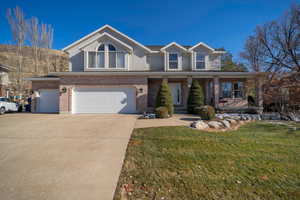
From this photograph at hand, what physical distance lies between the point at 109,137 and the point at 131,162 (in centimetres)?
197

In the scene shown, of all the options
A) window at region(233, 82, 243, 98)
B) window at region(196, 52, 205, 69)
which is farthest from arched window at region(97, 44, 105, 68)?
window at region(233, 82, 243, 98)

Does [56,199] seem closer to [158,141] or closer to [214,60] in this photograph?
[158,141]

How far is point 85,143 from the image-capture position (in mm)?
4086

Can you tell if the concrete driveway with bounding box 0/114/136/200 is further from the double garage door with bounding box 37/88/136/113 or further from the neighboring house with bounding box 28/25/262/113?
the neighboring house with bounding box 28/25/262/113

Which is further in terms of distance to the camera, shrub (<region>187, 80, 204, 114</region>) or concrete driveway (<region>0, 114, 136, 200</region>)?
shrub (<region>187, 80, 204, 114</region>)

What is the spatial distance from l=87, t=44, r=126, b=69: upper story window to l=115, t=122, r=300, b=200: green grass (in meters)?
9.19

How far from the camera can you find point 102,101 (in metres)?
10.8

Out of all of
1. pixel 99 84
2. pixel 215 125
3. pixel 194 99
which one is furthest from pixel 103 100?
pixel 215 125

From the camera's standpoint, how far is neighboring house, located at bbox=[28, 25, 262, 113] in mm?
10703

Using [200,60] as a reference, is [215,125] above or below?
below

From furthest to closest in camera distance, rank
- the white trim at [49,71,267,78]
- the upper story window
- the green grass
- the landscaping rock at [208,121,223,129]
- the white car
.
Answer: the upper story window, the white car, the white trim at [49,71,267,78], the landscaping rock at [208,121,223,129], the green grass

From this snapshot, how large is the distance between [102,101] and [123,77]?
272 cm

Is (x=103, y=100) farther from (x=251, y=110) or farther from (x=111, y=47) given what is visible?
(x=251, y=110)

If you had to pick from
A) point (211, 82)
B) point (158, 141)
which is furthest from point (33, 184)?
point (211, 82)
